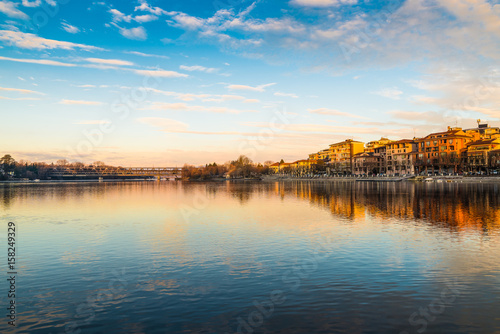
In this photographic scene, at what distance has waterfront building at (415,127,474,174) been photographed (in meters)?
122

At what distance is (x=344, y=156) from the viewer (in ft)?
619

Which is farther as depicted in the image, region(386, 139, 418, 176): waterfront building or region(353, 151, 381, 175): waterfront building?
region(353, 151, 381, 175): waterfront building

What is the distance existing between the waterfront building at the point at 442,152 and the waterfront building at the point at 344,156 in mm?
42303

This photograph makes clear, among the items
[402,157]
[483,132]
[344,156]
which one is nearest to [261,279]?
[402,157]

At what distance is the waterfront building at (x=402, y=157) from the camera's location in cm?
14032

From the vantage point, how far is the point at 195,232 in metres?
23.7

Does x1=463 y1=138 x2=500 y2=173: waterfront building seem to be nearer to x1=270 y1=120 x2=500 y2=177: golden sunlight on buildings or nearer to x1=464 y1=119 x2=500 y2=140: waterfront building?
x1=270 y1=120 x2=500 y2=177: golden sunlight on buildings

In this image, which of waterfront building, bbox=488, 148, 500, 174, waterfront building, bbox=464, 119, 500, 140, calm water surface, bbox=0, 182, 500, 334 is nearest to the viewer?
calm water surface, bbox=0, 182, 500, 334

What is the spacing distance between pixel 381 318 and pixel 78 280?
10480 mm

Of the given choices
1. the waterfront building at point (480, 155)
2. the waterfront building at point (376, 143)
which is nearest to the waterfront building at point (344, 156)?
the waterfront building at point (376, 143)

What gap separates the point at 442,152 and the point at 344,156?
65.1m

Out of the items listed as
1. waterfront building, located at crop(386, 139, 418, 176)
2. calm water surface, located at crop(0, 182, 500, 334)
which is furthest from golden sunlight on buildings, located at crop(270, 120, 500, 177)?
calm water surface, located at crop(0, 182, 500, 334)

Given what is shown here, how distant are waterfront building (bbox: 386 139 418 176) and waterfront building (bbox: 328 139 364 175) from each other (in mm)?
25845

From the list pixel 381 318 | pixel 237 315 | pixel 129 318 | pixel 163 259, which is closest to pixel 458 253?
pixel 381 318
